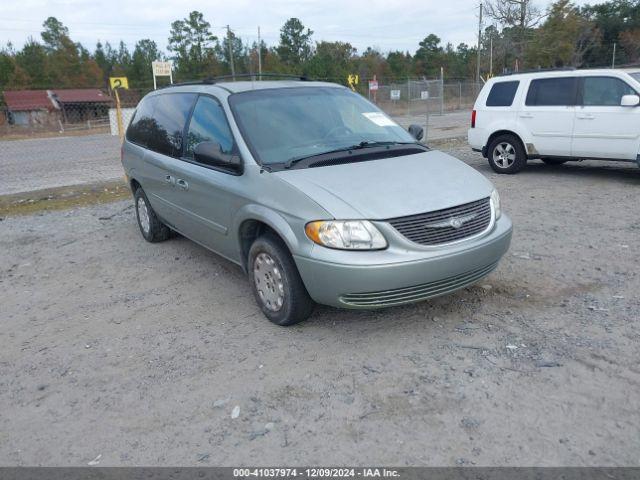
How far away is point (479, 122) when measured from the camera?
10.4m

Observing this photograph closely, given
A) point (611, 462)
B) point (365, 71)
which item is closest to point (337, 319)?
point (611, 462)

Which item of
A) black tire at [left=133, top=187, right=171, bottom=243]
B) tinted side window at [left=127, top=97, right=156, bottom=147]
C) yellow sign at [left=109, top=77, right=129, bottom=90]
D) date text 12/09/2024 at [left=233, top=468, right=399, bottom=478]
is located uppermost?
yellow sign at [left=109, top=77, right=129, bottom=90]

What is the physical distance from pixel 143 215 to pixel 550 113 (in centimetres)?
694

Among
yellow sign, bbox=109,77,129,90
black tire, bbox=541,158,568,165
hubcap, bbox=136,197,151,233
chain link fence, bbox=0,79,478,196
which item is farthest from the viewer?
chain link fence, bbox=0,79,478,196

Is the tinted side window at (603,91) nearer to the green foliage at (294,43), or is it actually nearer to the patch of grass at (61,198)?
the patch of grass at (61,198)

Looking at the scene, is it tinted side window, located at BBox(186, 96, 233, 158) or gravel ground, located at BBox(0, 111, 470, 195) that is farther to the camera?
gravel ground, located at BBox(0, 111, 470, 195)

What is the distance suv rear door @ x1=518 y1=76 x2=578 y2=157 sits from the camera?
30.1 ft

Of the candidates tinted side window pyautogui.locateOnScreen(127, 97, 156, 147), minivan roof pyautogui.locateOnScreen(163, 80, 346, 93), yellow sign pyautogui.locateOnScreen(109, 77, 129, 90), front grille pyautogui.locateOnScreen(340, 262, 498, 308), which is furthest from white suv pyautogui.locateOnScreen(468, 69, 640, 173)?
yellow sign pyautogui.locateOnScreen(109, 77, 129, 90)

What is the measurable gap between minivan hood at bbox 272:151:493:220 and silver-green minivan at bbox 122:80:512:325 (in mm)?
10

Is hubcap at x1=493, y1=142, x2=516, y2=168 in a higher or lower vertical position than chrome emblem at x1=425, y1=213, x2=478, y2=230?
lower

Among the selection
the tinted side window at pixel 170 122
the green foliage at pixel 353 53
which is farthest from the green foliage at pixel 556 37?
the tinted side window at pixel 170 122

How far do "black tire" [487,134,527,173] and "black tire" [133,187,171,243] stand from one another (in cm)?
648

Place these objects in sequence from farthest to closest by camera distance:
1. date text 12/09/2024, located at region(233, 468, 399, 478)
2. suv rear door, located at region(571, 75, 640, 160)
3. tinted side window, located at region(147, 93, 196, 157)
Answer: suv rear door, located at region(571, 75, 640, 160), tinted side window, located at region(147, 93, 196, 157), date text 12/09/2024, located at region(233, 468, 399, 478)

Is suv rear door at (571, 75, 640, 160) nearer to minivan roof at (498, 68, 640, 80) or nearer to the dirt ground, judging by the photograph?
minivan roof at (498, 68, 640, 80)
